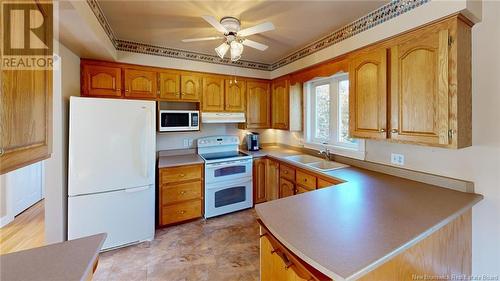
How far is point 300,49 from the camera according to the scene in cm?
296

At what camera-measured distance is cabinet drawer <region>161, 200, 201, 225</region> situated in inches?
106

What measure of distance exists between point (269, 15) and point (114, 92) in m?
2.09

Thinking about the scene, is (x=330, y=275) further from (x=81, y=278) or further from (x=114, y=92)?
(x=114, y=92)

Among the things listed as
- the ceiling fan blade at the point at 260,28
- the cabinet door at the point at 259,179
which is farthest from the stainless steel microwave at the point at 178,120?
the ceiling fan blade at the point at 260,28

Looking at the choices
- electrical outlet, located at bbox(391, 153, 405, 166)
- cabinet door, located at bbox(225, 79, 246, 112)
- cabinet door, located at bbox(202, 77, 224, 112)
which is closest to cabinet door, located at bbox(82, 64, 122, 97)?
cabinet door, located at bbox(202, 77, 224, 112)

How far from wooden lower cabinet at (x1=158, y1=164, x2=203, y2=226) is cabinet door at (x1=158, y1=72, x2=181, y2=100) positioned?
1029 millimetres

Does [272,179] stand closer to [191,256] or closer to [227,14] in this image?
[191,256]

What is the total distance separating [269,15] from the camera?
202cm

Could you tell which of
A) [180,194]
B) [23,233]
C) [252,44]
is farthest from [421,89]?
[23,233]

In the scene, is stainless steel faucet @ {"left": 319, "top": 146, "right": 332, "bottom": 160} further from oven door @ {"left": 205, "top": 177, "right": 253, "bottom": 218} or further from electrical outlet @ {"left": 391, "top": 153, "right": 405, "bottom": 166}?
oven door @ {"left": 205, "top": 177, "right": 253, "bottom": 218}

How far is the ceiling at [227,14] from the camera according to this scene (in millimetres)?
1840

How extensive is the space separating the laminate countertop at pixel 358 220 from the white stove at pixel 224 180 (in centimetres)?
167

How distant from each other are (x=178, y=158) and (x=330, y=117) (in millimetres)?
2290

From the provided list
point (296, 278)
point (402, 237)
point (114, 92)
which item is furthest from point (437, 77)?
point (114, 92)
